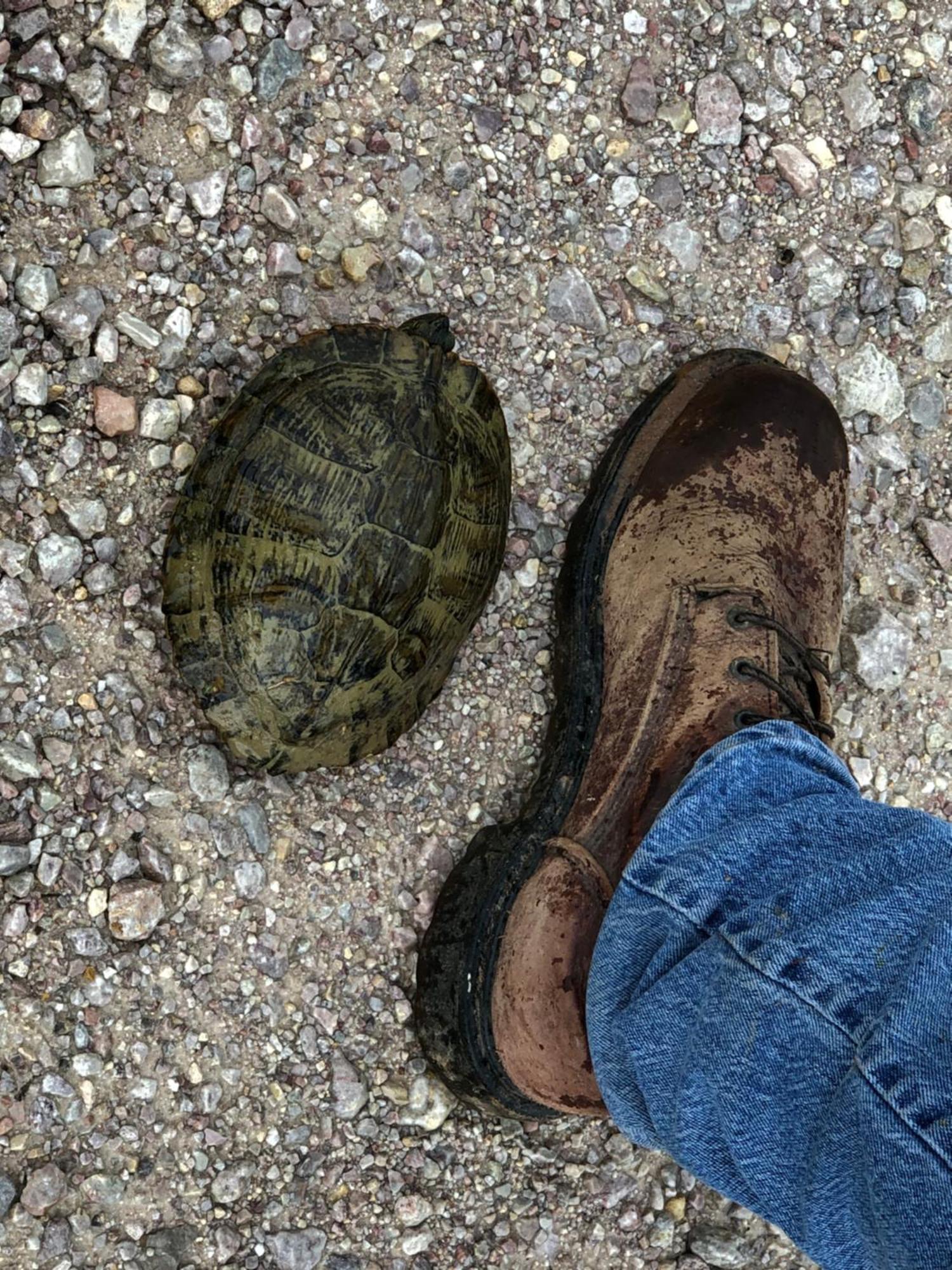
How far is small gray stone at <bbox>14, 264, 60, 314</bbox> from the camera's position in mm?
1897

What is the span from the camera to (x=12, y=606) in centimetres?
191

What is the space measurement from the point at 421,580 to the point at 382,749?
1.10 feet

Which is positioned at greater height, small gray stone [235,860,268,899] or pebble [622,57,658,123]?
pebble [622,57,658,123]

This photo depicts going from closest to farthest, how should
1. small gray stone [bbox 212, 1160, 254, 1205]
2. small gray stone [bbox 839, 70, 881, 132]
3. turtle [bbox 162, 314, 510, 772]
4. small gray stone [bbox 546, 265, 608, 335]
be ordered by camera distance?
1. turtle [bbox 162, 314, 510, 772]
2. small gray stone [bbox 212, 1160, 254, 1205]
3. small gray stone [bbox 546, 265, 608, 335]
4. small gray stone [bbox 839, 70, 881, 132]

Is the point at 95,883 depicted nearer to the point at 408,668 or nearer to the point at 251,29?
the point at 408,668

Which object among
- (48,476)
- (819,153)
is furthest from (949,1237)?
(819,153)

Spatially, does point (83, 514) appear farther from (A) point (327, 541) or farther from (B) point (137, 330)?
(A) point (327, 541)

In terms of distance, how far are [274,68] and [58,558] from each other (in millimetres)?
954

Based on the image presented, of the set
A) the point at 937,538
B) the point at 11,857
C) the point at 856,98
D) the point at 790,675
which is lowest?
the point at 11,857

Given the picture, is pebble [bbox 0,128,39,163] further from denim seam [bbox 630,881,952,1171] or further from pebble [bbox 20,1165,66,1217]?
pebble [bbox 20,1165,66,1217]

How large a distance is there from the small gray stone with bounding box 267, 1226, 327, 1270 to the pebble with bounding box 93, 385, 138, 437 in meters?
1.47

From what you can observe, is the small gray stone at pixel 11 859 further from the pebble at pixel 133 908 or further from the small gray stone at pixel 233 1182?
the small gray stone at pixel 233 1182

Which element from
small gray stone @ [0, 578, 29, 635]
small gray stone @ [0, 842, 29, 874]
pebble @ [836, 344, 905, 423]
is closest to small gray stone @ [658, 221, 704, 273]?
pebble @ [836, 344, 905, 423]

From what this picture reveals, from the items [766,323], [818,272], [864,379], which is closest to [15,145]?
[766,323]
